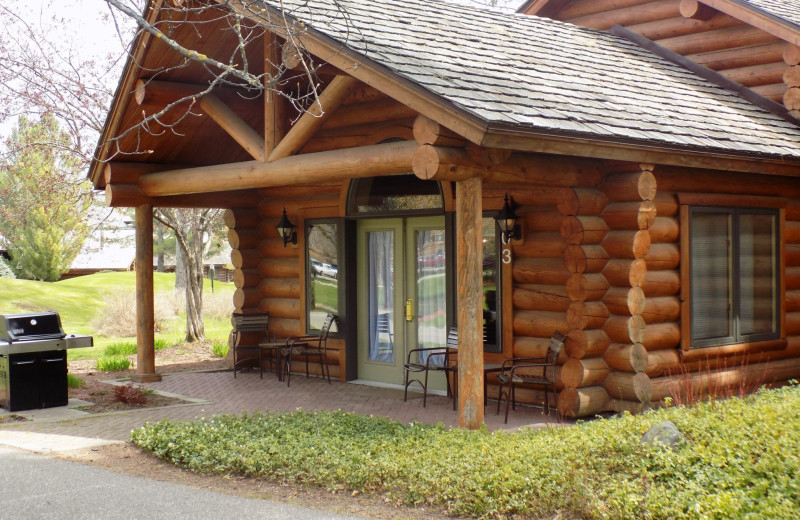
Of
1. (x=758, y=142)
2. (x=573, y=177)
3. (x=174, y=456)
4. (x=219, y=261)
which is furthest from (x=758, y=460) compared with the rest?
(x=219, y=261)

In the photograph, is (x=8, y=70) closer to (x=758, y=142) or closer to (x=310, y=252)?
(x=310, y=252)

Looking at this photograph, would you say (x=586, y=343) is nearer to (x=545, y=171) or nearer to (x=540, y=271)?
(x=540, y=271)

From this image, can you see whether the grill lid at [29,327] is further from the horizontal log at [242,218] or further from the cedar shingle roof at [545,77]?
the cedar shingle roof at [545,77]

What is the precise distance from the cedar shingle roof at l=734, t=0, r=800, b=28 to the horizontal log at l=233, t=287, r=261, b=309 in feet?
26.9

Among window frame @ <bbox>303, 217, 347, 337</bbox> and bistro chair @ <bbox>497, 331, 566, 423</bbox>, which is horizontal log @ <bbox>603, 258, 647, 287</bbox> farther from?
window frame @ <bbox>303, 217, 347, 337</bbox>

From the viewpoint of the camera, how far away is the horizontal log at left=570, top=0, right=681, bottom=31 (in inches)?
550

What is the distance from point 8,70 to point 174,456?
40.1 feet

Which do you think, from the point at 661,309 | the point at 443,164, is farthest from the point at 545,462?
the point at 661,309

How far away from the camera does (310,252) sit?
12.9m

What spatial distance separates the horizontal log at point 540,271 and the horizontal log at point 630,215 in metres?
0.76

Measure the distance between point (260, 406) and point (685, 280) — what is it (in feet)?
16.8

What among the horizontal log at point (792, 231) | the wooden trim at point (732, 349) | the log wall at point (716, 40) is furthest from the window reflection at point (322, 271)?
the log wall at point (716, 40)

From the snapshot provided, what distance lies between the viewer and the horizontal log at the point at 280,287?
13211 mm

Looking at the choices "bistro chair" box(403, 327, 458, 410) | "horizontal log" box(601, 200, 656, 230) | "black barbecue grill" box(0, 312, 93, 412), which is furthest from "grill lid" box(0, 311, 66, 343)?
"horizontal log" box(601, 200, 656, 230)
